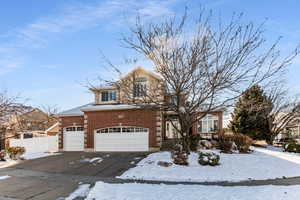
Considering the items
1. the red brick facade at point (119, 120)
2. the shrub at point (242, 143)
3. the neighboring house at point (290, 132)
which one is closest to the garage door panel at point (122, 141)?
the red brick facade at point (119, 120)

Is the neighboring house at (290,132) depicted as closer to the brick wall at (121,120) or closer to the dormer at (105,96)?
the brick wall at (121,120)

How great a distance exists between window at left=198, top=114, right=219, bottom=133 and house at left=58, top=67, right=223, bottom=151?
4272 mm

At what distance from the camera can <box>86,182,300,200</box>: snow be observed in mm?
6254

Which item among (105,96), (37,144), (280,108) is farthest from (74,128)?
(280,108)

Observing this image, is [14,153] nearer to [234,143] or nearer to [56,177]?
[56,177]

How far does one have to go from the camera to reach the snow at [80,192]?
6.75 meters

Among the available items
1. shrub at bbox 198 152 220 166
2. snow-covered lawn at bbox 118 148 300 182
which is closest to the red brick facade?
snow-covered lawn at bbox 118 148 300 182

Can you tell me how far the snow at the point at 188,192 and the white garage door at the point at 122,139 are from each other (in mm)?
8927

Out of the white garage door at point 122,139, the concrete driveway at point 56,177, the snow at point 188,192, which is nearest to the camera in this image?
the snow at point 188,192

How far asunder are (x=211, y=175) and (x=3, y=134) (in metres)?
19.7

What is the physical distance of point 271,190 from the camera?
6.86 meters

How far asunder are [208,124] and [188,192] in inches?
617

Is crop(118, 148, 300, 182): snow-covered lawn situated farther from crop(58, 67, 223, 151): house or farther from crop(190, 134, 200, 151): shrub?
crop(58, 67, 223, 151): house

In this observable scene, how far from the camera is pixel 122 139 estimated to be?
1708 cm
